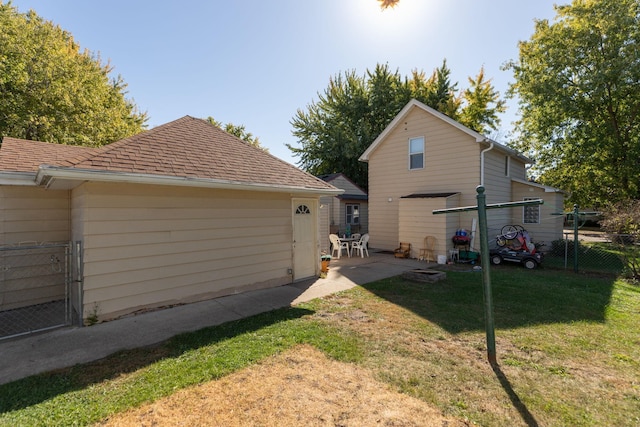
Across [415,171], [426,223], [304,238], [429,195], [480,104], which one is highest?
[480,104]

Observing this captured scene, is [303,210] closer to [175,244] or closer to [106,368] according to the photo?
[175,244]

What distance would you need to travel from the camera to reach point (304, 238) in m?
7.76

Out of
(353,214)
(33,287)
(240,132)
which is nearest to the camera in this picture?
(33,287)

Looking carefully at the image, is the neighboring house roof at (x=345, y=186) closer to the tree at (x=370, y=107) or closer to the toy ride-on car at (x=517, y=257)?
the tree at (x=370, y=107)

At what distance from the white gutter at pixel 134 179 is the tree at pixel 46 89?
1193cm

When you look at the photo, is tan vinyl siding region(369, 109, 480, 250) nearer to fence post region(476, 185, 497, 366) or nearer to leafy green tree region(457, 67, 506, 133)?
fence post region(476, 185, 497, 366)

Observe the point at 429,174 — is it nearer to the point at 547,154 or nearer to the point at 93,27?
the point at 547,154

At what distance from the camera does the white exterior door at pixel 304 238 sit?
7516 mm

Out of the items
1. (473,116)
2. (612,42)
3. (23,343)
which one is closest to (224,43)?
(23,343)

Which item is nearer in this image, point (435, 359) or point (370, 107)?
point (435, 359)

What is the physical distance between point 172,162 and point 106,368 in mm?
3614

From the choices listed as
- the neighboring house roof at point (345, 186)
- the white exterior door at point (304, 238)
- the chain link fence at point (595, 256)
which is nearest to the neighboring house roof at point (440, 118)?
the chain link fence at point (595, 256)

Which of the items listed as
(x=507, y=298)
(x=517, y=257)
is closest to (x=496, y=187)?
(x=517, y=257)

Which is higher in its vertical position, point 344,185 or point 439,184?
point 344,185
